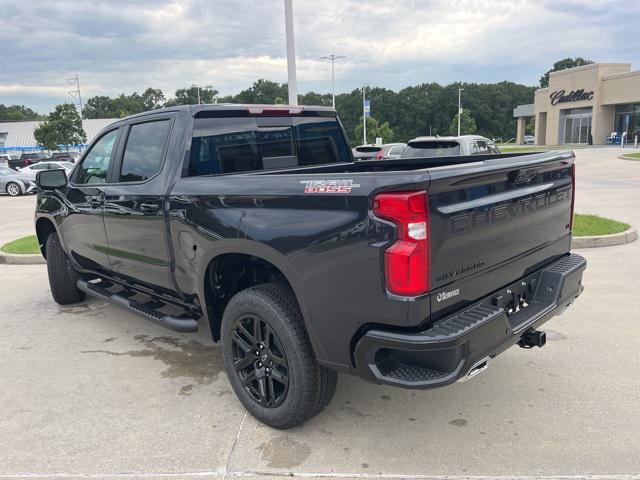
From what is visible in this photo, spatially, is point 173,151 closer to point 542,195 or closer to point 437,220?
point 437,220

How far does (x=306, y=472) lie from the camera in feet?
9.32

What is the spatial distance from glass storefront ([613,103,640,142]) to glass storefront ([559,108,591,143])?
103 inches

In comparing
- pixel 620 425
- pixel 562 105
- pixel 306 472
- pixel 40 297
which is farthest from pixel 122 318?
pixel 562 105

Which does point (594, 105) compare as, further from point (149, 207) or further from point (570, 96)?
point (149, 207)

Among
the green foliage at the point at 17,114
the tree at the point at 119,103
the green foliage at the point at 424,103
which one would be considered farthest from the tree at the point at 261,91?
the green foliage at the point at 17,114

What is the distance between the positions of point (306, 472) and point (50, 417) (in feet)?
6.10

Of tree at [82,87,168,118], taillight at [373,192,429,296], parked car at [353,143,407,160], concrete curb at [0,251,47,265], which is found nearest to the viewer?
taillight at [373,192,429,296]

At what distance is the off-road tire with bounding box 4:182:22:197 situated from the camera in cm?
2261

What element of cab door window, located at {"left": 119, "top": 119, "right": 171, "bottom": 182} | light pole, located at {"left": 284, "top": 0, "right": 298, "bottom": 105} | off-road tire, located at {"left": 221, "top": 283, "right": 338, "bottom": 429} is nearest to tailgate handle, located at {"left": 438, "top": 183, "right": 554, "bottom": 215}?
off-road tire, located at {"left": 221, "top": 283, "right": 338, "bottom": 429}

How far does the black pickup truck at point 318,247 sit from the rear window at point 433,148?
7.40 meters

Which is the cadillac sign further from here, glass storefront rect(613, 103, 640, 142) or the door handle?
the door handle

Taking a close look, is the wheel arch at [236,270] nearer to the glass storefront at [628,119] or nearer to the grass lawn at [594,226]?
the grass lawn at [594,226]

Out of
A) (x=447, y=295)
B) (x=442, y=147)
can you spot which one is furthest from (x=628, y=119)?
(x=447, y=295)

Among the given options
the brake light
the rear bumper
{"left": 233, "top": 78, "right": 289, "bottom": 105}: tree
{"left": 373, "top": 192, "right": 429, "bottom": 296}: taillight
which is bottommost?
the rear bumper
